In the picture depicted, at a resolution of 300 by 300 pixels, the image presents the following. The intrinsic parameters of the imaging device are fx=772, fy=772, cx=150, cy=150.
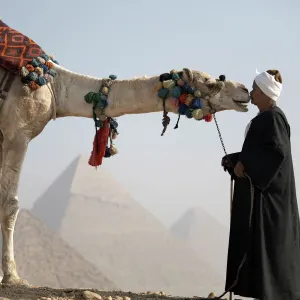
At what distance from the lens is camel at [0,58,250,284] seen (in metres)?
8.45

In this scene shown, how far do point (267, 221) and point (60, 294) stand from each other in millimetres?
2279

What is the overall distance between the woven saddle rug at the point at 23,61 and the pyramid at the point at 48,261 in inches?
1910

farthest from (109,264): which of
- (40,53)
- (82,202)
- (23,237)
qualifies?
(40,53)

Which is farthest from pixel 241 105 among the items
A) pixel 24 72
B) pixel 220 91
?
pixel 24 72

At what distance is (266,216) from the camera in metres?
6.81

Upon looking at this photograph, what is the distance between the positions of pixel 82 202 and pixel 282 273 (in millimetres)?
89398

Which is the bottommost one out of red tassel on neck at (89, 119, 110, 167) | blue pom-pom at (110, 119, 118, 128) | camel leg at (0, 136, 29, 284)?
camel leg at (0, 136, 29, 284)

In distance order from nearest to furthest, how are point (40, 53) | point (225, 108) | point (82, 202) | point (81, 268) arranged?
point (225, 108) < point (40, 53) < point (81, 268) < point (82, 202)

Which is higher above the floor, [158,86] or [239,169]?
[158,86]

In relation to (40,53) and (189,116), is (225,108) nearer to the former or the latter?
(189,116)

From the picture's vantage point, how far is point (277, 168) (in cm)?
679

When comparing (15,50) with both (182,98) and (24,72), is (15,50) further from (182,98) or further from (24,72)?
(182,98)

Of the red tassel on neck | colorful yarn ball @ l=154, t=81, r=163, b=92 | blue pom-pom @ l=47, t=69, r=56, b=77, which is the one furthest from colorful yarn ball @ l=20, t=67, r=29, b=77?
colorful yarn ball @ l=154, t=81, r=163, b=92

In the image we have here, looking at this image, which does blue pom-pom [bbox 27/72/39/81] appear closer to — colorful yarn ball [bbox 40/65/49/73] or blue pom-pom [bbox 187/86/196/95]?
colorful yarn ball [bbox 40/65/49/73]
